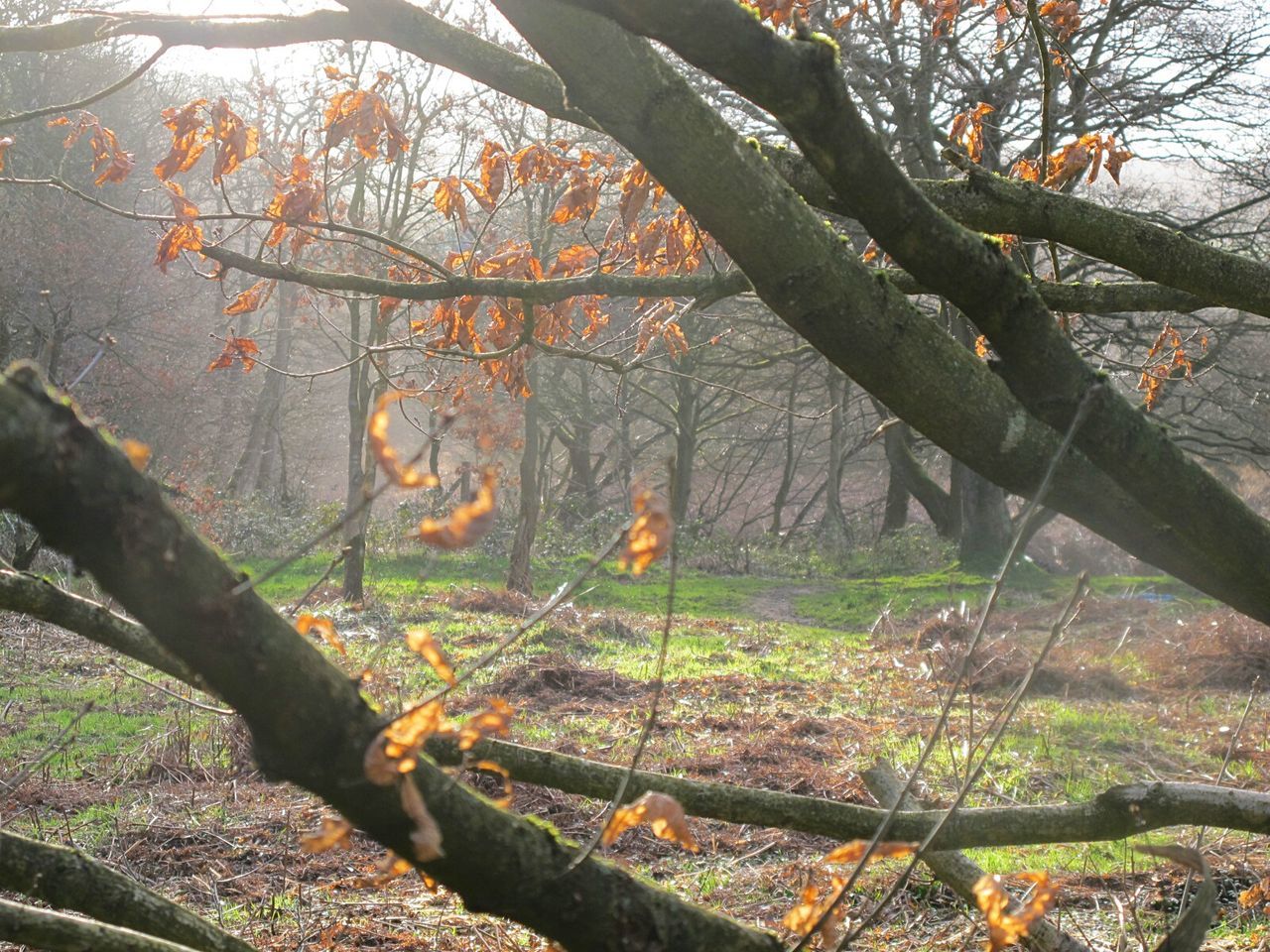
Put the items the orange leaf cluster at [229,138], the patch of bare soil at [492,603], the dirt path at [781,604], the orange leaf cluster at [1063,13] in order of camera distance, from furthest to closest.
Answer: the dirt path at [781,604] → the patch of bare soil at [492,603] → the orange leaf cluster at [1063,13] → the orange leaf cluster at [229,138]

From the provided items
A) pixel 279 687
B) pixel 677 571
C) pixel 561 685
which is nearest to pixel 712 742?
pixel 561 685

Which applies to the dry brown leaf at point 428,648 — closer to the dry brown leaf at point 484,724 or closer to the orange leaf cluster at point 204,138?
the dry brown leaf at point 484,724

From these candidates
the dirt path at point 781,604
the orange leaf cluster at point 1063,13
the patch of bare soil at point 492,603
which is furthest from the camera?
the dirt path at point 781,604

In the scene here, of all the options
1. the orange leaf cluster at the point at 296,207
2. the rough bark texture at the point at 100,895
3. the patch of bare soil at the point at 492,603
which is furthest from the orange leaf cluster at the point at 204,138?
the patch of bare soil at the point at 492,603

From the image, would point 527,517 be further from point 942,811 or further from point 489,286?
point 942,811

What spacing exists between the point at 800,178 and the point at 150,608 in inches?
84.2

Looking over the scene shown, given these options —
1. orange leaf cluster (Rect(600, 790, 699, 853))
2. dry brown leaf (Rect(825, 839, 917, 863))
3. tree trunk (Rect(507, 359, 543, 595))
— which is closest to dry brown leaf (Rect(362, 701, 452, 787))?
orange leaf cluster (Rect(600, 790, 699, 853))

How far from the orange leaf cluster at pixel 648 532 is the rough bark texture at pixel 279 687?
1.06 ft

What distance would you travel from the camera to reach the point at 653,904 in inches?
51.9

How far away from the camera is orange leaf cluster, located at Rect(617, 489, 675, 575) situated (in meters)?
1.25

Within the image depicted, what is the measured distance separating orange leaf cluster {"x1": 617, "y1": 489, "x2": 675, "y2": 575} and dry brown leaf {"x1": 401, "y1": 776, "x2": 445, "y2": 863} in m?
0.34

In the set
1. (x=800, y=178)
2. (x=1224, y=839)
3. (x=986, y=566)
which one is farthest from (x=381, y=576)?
(x=800, y=178)

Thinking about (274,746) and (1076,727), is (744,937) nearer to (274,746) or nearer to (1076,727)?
(274,746)

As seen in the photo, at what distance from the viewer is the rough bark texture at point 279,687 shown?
84 centimetres
